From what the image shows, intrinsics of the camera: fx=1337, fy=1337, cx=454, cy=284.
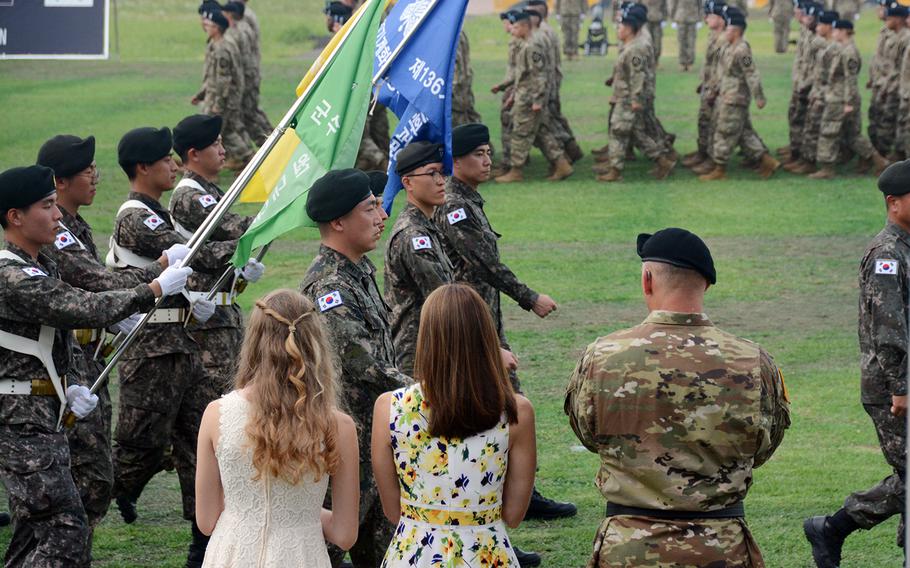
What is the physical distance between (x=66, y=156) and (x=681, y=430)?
4.27 meters

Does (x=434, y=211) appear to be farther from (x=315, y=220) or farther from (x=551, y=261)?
(x=551, y=261)

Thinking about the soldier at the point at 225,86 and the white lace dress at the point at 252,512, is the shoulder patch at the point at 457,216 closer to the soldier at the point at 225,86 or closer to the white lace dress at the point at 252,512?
the white lace dress at the point at 252,512

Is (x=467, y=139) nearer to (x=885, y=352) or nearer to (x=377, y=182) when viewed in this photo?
(x=377, y=182)

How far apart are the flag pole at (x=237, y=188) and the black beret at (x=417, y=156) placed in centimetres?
74

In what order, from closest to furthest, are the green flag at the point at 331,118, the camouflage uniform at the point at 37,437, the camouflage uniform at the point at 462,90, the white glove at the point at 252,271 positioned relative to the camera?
the camouflage uniform at the point at 37,437
the green flag at the point at 331,118
the white glove at the point at 252,271
the camouflage uniform at the point at 462,90

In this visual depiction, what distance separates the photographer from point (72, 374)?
6711 mm

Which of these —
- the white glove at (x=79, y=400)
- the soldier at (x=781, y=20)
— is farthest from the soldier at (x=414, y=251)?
the soldier at (x=781, y=20)

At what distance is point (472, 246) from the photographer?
8227 millimetres

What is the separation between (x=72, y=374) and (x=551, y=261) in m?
9.07

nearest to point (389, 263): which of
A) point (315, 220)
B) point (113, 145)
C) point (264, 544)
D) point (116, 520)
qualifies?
point (315, 220)

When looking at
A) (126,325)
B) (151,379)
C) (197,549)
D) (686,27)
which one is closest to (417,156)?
(126,325)

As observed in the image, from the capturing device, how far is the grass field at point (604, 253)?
27.2 ft

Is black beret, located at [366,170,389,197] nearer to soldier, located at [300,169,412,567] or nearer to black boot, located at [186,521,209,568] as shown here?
soldier, located at [300,169,412,567]

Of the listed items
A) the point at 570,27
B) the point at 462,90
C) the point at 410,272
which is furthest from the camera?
the point at 570,27
